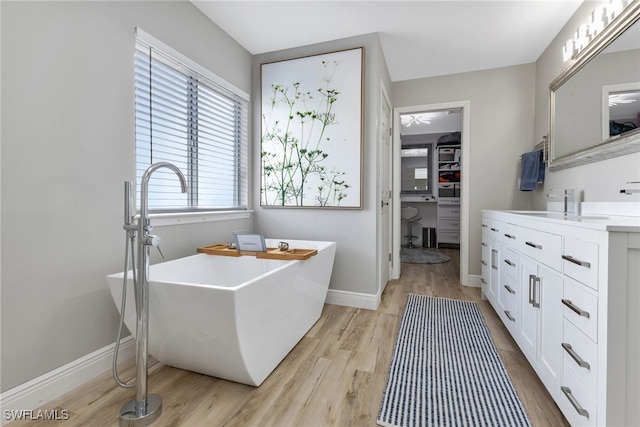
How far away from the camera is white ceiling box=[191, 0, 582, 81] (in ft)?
7.45

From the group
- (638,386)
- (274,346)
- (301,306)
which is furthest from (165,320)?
(638,386)

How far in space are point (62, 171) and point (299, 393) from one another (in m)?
1.60

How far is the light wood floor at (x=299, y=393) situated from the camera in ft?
4.28

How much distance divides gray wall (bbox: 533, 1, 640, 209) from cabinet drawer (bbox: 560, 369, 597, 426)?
1.18m

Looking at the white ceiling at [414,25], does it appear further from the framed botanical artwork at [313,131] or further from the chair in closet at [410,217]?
the chair in closet at [410,217]

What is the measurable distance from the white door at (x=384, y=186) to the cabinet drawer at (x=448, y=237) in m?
3.18

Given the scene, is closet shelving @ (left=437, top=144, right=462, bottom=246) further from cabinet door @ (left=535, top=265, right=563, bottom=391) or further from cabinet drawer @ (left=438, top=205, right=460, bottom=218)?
cabinet door @ (left=535, top=265, right=563, bottom=391)

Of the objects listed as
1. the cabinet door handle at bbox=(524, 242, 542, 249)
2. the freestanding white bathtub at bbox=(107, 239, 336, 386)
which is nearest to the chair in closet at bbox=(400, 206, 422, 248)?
the cabinet door handle at bbox=(524, 242, 542, 249)

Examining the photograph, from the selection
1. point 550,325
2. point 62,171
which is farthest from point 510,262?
point 62,171

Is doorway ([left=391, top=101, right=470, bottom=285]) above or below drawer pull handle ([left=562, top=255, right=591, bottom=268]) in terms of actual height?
above

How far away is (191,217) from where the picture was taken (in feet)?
7.44

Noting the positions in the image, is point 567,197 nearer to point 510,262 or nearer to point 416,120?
point 510,262

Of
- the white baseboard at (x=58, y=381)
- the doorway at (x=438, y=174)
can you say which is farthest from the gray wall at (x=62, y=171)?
the doorway at (x=438, y=174)

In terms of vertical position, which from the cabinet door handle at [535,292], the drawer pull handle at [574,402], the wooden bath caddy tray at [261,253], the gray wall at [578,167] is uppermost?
the gray wall at [578,167]
